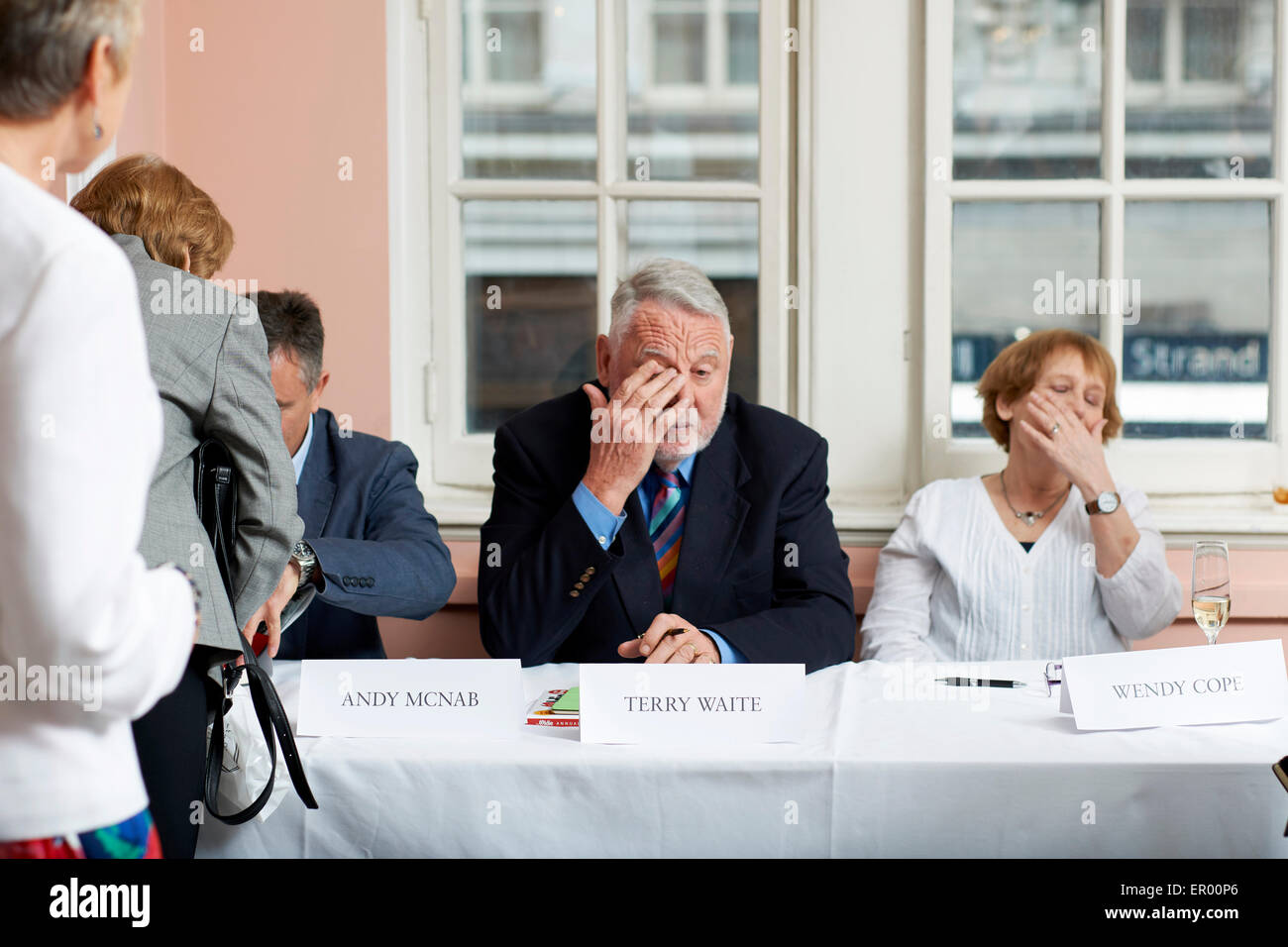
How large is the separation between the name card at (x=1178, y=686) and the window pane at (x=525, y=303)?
5.16 feet

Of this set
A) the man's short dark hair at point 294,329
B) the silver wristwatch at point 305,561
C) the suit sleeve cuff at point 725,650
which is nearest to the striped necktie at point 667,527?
the suit sleeve cuff at point 725,650

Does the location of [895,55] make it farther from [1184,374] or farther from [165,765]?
[165,765]

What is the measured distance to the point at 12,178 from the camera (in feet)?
2.58

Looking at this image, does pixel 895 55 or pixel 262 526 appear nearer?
pixel 262 526

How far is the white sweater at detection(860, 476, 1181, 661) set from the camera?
2.11m

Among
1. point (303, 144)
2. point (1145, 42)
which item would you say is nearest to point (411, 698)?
point (303, 144)

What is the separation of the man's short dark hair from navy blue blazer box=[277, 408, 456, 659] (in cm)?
16

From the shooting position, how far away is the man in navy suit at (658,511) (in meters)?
1.75

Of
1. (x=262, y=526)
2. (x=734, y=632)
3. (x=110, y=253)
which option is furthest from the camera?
(x=734, y=632)

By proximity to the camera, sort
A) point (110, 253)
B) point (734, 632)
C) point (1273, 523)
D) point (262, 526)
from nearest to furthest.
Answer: point (110, 253), point (262, 526), point (734, 632), point (1273, 523)
